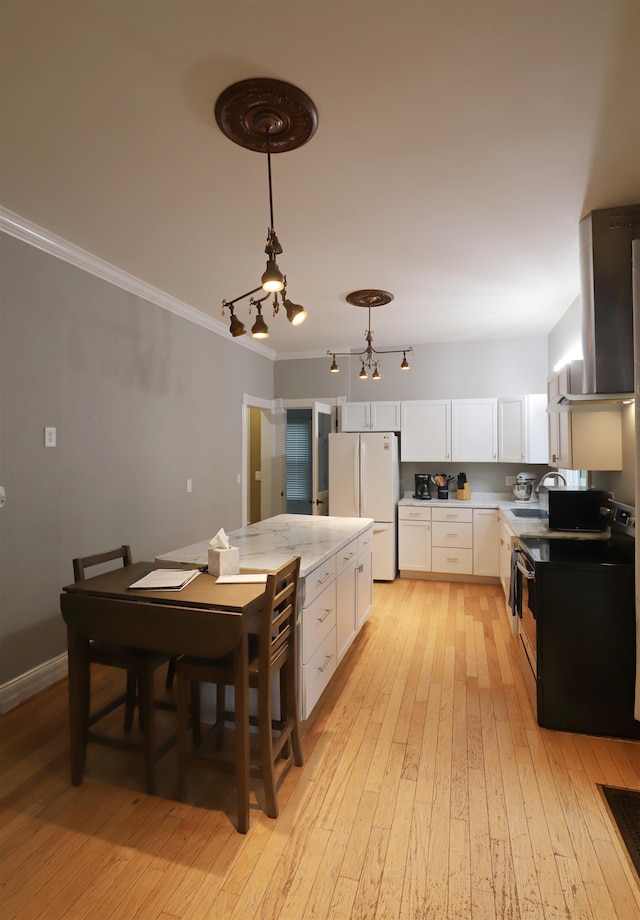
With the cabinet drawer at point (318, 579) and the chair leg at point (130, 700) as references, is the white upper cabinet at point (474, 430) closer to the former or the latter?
the cabinet drawer at point (318, 579)

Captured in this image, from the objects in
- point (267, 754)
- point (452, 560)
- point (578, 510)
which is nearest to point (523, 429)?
point (452, 560)

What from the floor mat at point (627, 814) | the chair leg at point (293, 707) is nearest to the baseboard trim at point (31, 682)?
A: the chair leg at point (293, 707)

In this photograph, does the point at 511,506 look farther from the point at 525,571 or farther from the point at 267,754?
the point at 267,754

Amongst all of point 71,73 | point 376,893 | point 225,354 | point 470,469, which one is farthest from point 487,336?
point 376,893

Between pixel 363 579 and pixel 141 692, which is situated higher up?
pixel 363 579

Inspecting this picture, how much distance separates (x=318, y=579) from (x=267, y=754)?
84 cm

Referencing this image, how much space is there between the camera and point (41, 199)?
2.50 metres

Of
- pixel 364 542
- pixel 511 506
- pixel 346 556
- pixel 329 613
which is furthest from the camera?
pixel 511 506

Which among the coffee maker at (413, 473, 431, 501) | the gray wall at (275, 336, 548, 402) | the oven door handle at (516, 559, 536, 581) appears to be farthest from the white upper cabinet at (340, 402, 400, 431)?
the oven door handle at (516, 559, 536, 581)

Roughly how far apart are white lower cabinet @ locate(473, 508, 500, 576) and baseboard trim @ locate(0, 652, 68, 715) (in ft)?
12.6

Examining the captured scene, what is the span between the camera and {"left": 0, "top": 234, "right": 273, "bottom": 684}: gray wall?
9.05 ft

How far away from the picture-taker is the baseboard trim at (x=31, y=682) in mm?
2709

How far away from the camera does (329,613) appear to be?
2762 millimetres

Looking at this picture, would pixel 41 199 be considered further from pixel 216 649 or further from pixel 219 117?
pixel 216 649
